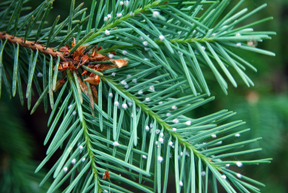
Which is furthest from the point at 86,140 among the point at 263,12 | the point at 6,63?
the point at 263,12

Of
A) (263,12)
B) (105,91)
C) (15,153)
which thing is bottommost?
(15,153)

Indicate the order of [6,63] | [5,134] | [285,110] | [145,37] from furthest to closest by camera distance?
[285,110], [5,134], [6,63], [145,37]

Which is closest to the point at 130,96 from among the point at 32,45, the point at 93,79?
the point at 93,79

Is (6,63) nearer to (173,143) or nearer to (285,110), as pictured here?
(173,143)

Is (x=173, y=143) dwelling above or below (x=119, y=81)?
below

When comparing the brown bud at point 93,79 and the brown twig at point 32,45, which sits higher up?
the brown twig at point 32,45

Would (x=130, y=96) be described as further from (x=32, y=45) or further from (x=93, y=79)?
(x=32, y=45)

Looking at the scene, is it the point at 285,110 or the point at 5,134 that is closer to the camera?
the point at 5,134

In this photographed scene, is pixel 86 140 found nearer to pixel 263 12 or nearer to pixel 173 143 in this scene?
pixel 173 143

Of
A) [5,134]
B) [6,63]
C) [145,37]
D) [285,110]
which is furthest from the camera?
[285,110]

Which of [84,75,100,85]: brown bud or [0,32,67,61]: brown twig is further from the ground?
[0,32,67,61]: brown twig
